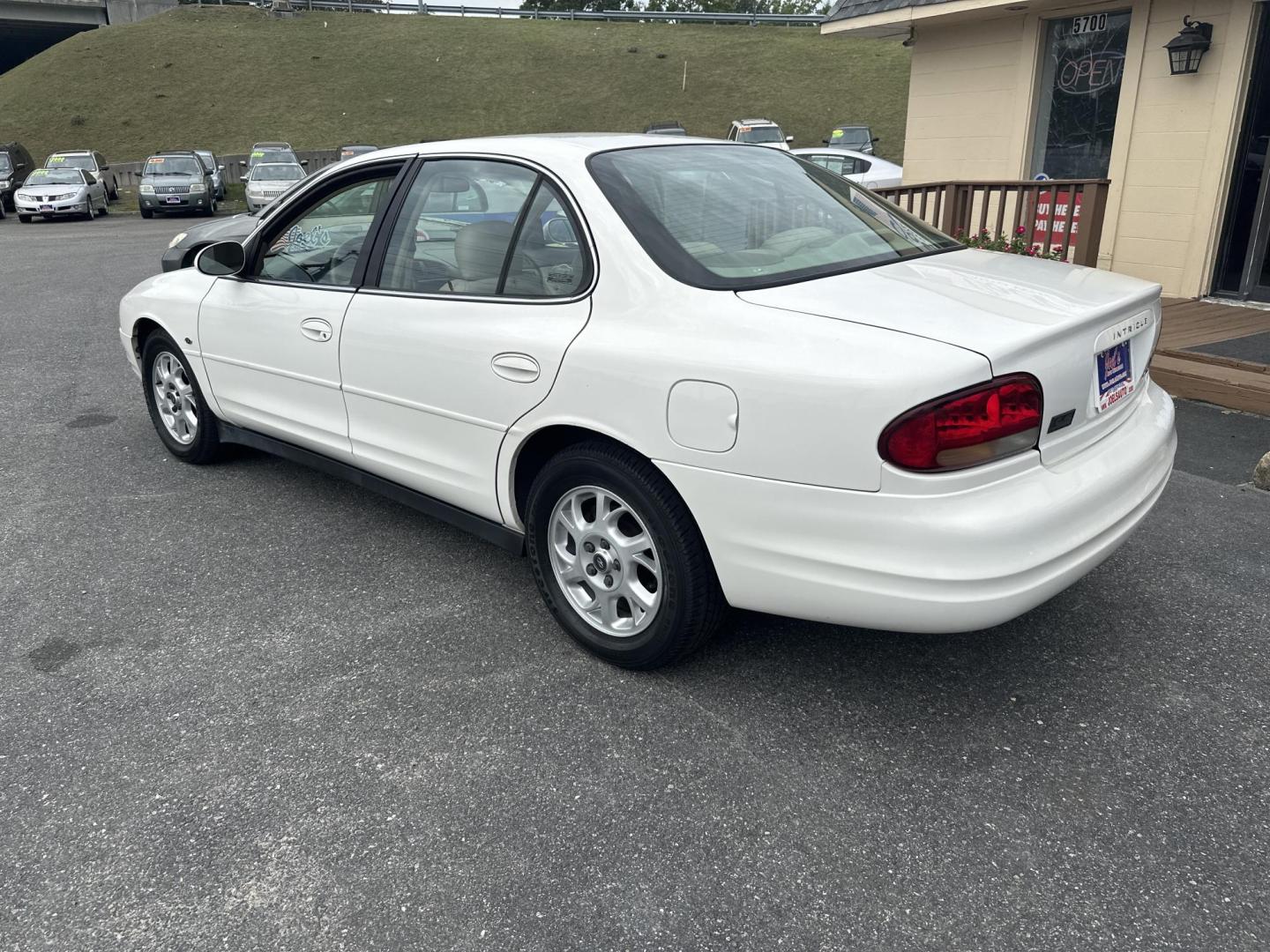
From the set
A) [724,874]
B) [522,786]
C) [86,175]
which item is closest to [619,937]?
[724,874]

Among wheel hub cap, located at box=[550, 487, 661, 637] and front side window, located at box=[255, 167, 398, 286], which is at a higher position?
front side window, located at box=[255, 167, 398, 286]

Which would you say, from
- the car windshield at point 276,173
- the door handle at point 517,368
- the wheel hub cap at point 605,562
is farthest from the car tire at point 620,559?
the car windshield at point 276,173

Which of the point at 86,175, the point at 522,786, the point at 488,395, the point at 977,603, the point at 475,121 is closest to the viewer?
the point at 977,603

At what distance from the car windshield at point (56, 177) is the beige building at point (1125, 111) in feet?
70.7

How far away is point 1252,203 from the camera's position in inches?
331

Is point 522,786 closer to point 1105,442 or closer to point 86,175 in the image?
point 1105,442

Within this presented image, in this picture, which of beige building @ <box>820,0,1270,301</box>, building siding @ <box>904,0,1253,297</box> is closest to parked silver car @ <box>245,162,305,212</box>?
beige building @ <box>820,0,1270,301</box>

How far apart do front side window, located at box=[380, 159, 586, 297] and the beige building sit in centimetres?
749

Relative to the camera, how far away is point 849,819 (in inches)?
100

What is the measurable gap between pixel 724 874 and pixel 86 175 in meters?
29.1

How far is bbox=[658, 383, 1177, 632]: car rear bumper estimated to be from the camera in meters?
2.50

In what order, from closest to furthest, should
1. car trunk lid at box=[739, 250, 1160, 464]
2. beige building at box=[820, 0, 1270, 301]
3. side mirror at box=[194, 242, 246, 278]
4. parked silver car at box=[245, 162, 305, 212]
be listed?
1. car trunk lid at box=[739, 250, 1160, 464]
2. side mirror at box=[194, 242, 246, 278]
3. beige building at box=[820, 0, 1270, 301]
4. parked silver car at box=[245, 162, 305, 212]

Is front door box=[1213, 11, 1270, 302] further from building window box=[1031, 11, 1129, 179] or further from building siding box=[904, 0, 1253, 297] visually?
building window box=[1031, 11, 1129, 179]

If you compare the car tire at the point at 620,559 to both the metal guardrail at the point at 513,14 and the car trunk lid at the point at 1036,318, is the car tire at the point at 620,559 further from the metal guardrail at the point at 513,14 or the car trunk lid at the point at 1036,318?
the metal guardrail at the point at 513,14
